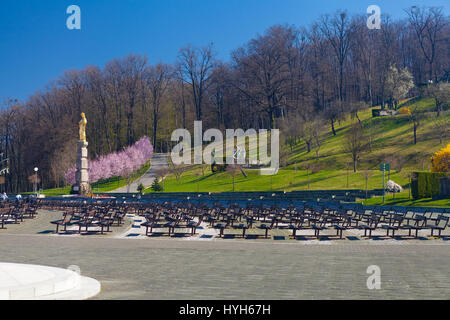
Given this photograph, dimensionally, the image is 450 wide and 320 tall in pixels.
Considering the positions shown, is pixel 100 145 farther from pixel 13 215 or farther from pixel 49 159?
pixel 13 215

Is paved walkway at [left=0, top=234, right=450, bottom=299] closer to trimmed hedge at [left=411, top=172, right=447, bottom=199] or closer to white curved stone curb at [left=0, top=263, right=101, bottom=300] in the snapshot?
white curved stone curb at [left=0, top=263, right=101, bottom=300]

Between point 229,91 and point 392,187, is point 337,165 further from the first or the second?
point 229,91

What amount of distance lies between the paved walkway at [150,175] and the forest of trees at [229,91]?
628cm

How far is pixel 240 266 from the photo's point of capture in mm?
11141

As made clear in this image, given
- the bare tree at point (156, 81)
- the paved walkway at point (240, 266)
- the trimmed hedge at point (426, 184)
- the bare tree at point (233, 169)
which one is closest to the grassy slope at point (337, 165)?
the bare tree at point (233, 169)

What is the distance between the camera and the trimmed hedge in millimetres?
31469

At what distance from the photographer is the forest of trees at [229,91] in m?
71.4

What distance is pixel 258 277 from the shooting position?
9.63 m

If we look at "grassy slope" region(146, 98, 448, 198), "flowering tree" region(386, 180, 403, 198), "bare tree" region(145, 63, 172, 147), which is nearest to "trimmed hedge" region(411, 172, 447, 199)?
"flowering tree" region(386, 180, 403, 198)

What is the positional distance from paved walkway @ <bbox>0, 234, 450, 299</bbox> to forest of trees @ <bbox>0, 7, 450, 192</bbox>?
49.3m

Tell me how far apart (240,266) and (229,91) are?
7599 centimetres

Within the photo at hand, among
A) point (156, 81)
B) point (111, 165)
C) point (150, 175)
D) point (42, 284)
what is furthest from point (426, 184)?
point (156, 81)

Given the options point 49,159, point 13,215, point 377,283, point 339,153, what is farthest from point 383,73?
point 377,283

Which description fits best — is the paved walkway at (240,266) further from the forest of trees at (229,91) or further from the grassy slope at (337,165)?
the forest of trees at (229,91)
